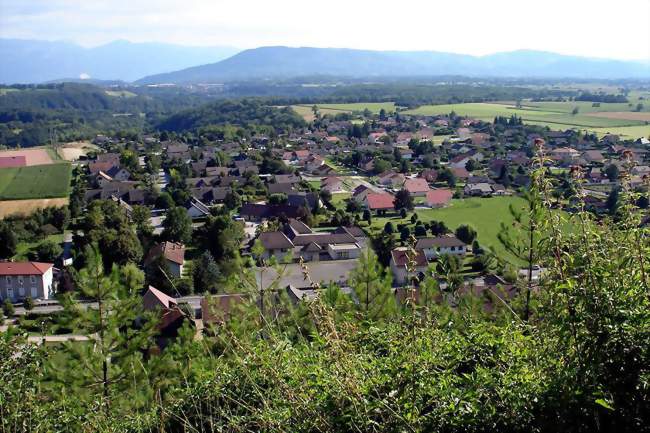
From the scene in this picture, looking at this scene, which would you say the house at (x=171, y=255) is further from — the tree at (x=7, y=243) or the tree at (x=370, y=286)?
the tree at (x=370, y=286)

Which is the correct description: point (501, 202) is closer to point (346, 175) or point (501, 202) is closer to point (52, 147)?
point (346, 175)

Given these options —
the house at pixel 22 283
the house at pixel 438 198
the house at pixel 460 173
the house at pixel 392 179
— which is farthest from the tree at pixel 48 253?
the house at pixel 460 173

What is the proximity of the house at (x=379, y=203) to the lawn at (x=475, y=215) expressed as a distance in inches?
29.2

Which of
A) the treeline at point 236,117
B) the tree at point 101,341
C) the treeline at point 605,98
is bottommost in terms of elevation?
the tree at point 101,341

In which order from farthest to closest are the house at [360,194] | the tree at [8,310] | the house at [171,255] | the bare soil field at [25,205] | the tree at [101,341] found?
the house at [360,194], the bare soil field at [25,205], the house at [171,255], the tree at [8,310], the tree at [101,341]

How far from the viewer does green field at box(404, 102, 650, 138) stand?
129 feet

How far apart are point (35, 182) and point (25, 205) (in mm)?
4941

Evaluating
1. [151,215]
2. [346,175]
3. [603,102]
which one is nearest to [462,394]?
[151,215]

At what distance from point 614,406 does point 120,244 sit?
13382mm

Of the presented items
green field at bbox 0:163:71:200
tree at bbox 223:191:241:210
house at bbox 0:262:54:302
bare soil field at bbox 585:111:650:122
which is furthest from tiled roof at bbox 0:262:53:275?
bare soil field at bbox 585:111:650:122

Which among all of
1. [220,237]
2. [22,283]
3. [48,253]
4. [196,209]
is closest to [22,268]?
[22,283]

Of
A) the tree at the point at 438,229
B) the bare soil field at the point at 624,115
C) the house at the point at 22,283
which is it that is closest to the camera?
the house at the point at 22,283

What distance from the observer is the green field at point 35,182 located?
76.4ft

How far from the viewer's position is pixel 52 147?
38.4 meters
